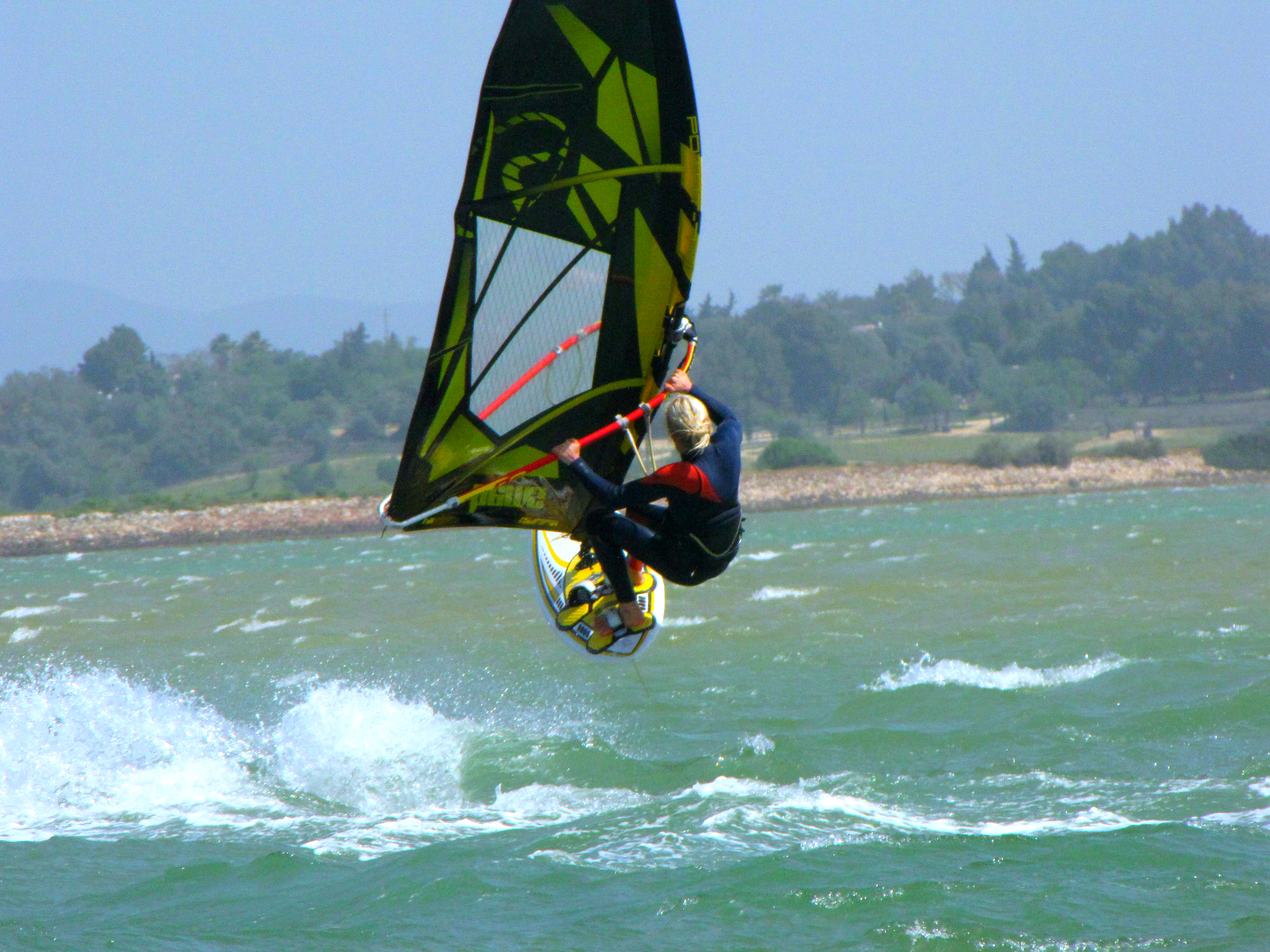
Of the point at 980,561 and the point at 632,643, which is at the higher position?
the point at 632,643

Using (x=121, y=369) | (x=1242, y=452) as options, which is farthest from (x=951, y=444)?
(x=121, y=369)

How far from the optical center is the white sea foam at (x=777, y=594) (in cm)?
1655

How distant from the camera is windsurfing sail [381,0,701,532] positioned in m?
5.41

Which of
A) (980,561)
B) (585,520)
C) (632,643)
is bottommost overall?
(980,561)

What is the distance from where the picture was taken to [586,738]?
30.2 feet

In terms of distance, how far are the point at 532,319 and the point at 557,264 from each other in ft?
0.94

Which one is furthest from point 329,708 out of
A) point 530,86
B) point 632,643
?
point 530,86

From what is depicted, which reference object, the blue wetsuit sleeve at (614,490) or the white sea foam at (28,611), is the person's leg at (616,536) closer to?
the blue wetsuit sleeve at (614,490)

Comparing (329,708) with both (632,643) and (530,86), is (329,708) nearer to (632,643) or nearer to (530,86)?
(632,643)

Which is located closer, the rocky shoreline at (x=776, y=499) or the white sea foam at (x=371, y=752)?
the white sea foam at (x=371, y=752)

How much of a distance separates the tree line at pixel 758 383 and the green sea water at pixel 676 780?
173 feet

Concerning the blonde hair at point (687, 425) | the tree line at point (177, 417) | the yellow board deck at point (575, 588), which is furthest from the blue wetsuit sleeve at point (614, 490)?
the tree line at point (177, 417)

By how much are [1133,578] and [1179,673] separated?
21.9 feet

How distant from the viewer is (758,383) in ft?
235
